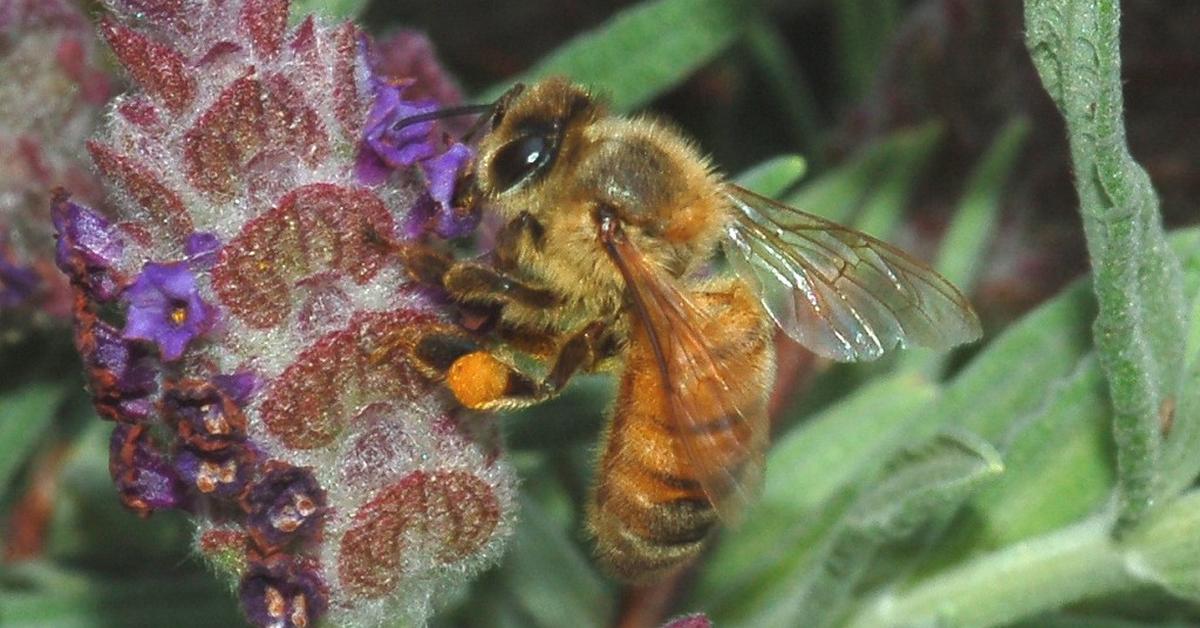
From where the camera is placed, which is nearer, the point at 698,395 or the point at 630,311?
the point at 698,395

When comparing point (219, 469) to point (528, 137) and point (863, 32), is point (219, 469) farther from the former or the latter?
point (863, 32)

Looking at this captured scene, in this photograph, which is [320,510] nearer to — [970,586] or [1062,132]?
[970,586]

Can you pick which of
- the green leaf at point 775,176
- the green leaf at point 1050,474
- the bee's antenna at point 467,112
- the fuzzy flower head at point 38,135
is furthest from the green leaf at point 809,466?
the fuzzy flower head at point 38,135

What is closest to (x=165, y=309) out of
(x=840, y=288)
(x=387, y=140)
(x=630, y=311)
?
(x=387, y=140)

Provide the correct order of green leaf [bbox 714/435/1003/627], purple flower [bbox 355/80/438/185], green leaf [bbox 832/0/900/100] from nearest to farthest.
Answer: purple flower [bbox 355/80/438/185] → green leaf [bbox 714/435/1003/627] → green leaf [bbox 832/0/900/100]

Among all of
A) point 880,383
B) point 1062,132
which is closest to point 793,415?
point 880,383

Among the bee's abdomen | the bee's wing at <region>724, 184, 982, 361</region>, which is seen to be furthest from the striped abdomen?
the bee's wing at <region>724, 184, 982, 361</region>

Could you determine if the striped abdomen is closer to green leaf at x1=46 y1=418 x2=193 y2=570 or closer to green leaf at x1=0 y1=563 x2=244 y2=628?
green leaf at x1=0 y1=563 x2=244 y2=628
